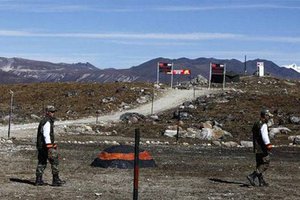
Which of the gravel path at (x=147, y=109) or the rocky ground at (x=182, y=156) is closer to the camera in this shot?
the rocky ground at (x=182, y=156)

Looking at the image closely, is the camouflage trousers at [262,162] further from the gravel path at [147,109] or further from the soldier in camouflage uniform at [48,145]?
the gravel path at [147,109]

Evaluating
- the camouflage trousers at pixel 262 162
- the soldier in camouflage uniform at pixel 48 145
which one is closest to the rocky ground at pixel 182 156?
the soldier in camouflage uniform at pixel 48 145

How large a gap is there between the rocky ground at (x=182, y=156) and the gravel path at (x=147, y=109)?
1.84m

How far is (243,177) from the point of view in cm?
2466

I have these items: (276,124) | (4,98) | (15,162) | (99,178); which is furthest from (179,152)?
(4,98)

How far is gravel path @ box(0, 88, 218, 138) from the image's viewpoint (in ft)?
144

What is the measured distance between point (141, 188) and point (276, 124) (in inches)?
1380

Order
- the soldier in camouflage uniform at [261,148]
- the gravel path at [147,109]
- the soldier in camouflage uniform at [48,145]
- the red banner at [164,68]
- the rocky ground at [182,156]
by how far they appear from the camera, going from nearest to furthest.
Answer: the rocky ground at [182,156]
the soldier in camouflage uniform at [48,145]
the soldier in camouflage uniform at [261,148]
the gravel path at [147,109]
the red banner at [164,68]

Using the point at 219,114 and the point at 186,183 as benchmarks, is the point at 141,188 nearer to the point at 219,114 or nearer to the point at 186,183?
the point at 186,183

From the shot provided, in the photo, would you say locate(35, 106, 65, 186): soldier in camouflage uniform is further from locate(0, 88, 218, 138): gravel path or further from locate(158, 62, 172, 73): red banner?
locate(158, 62, 172, 73): red banner

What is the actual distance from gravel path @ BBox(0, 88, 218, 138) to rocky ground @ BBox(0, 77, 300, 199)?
184 centimetres

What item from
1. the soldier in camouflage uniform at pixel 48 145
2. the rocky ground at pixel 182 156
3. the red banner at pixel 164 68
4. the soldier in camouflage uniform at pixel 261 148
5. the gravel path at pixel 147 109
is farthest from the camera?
the red banner at pixel 164 68

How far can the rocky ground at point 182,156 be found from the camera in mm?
20297

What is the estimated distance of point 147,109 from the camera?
63.9 m
